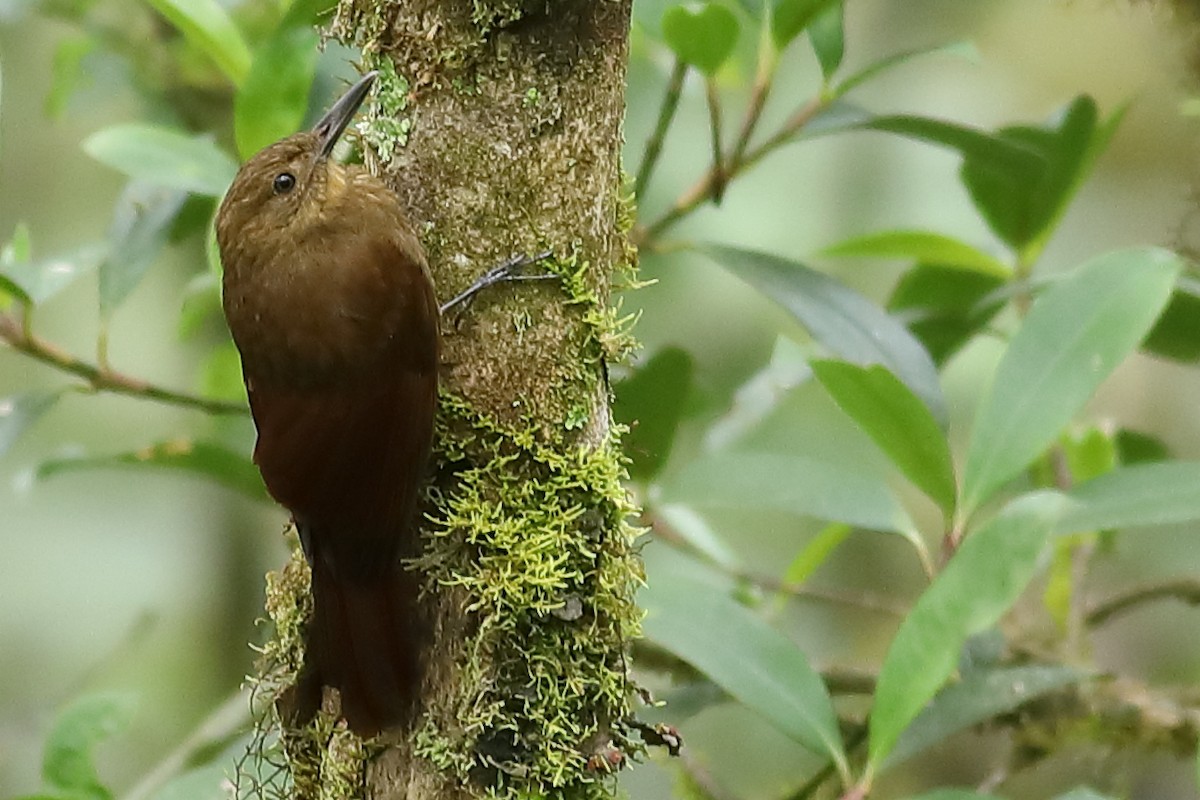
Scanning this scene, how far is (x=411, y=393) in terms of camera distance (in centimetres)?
130

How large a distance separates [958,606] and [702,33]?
76 cm

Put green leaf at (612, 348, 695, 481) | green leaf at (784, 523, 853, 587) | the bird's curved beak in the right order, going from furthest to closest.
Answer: green leaf at (784, 523, 853, 587)
green leaf at (612, 348, 695, 481)
the bird's curved beak

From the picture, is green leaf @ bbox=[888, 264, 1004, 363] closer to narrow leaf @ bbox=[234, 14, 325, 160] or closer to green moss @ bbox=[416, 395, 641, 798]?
green moss @ bbox=[416, 395, 641, 798]

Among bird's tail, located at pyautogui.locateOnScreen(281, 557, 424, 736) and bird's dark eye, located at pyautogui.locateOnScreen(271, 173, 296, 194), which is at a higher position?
bird's dark eye, located at pyautogui.locateOnScreen(271, 173, 296, 194)

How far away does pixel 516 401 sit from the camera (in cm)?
130

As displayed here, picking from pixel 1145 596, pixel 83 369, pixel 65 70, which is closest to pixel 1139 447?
pixel 1145 596

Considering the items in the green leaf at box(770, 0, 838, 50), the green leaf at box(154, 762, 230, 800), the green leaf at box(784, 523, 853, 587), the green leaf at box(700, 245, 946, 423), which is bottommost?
the green leaf at box(154, 762, 230, 800)

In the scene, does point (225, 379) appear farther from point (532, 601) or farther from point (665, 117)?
point (532, 601)

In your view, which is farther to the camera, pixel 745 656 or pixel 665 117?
pixel 665 117

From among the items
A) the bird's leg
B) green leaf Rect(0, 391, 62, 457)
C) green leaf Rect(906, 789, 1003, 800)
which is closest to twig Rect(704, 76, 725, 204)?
the bird's leg

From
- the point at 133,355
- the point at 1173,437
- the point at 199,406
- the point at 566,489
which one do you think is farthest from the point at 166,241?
the point at 1173,437

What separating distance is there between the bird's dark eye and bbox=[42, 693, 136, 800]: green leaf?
0.72 m

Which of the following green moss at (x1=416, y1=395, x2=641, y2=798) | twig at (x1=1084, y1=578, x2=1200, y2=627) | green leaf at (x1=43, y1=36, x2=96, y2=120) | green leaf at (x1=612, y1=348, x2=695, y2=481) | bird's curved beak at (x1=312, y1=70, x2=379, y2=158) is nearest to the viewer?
green moss at (x1=416, y1=395, x2=641, y2=798)

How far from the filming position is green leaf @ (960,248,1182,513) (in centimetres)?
146
